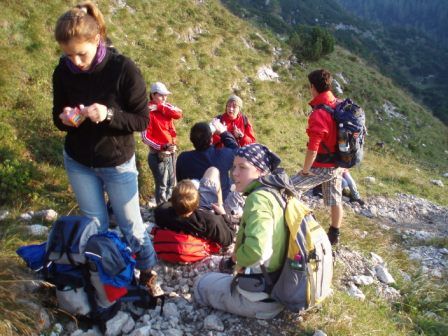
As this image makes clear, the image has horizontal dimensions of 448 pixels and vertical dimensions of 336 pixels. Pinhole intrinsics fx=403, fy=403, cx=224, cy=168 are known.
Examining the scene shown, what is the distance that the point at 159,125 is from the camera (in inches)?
243

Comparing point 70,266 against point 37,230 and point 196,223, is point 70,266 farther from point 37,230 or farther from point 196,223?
point 196,223

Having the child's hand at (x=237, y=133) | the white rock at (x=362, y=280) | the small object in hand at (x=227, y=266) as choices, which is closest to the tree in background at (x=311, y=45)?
the child's hand at (x=237, y=133)

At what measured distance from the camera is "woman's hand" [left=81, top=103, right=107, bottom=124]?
2.87 metres

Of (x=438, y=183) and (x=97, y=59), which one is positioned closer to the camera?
(x=97, y=59)

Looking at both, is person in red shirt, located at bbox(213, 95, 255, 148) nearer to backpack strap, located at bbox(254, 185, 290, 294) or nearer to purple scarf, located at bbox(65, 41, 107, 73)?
backpack strap, located at bbox(254, 185, 290, 294)

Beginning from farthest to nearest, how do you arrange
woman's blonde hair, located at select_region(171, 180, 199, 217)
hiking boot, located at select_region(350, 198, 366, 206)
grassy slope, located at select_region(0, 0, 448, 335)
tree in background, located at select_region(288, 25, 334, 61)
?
tree in background, located at select_region(288, 25, 334, 61), hiking boot, located at select_region(350, 198, 366, 206), grassy slope, located at select_region(0, 0, 448, 335), woman's blonde hair, located at select_region(171, 180, 199, 217)

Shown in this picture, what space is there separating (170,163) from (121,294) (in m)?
2.93

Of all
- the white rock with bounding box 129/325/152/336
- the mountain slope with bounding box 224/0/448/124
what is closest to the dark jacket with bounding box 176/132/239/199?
the white rock with bounding box 129/325/152/336

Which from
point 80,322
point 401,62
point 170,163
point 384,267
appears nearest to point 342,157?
point 384,267

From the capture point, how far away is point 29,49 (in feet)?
26.9

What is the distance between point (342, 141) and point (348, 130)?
0.54 ft

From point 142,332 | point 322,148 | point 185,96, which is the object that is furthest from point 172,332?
point 185,96

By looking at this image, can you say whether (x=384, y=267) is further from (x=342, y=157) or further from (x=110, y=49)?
(x=110, y=49)

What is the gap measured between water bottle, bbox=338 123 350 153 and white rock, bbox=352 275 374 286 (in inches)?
69.5
